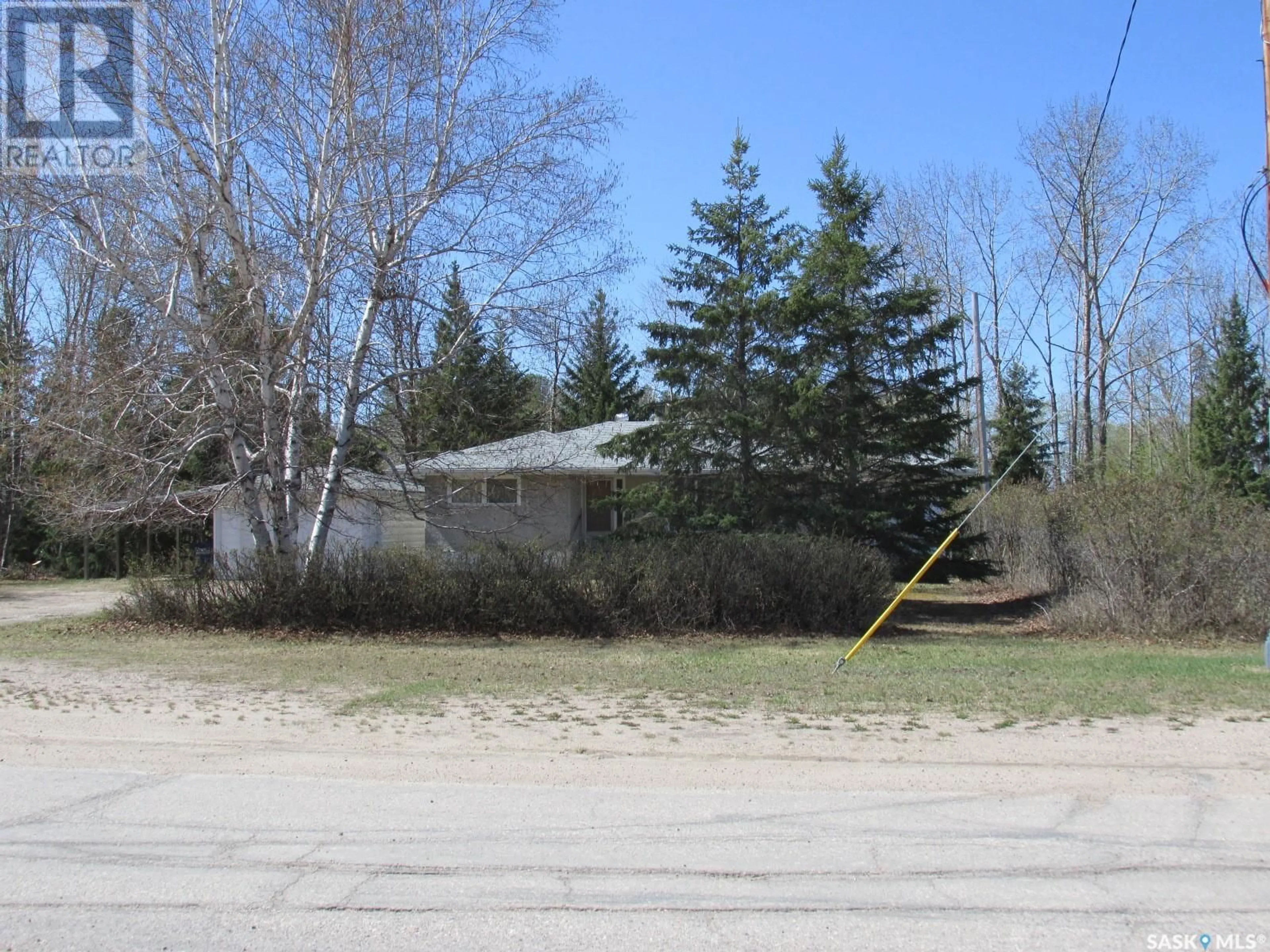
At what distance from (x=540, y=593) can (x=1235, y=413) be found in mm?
32141

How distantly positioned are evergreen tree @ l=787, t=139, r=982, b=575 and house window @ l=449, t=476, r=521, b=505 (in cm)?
635

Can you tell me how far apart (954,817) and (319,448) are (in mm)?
14724

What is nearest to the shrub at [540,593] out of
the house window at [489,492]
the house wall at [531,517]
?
the house window at [489,492]

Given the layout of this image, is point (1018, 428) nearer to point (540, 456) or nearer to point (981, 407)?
point (981, 407)

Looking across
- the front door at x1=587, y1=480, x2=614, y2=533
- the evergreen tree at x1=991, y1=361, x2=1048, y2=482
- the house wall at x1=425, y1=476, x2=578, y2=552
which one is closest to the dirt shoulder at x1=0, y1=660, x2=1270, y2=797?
the house wall at x1=425, y1=476, x2=578, y2=552

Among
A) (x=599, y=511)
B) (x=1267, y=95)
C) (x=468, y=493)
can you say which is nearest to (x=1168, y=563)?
(x=1267, y=95)

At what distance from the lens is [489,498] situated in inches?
979

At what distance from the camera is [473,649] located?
14586 mm

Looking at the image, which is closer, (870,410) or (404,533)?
(870,410)

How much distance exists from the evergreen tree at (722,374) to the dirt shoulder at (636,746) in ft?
39.2

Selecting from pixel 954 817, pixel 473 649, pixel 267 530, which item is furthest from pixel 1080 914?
pixel 267 530

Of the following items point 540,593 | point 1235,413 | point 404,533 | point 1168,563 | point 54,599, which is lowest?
point 54,599

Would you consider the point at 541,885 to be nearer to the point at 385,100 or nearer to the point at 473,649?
the point at 473,649

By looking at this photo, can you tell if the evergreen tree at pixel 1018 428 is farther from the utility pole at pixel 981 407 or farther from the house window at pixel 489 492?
the house window at pixel 489 492
